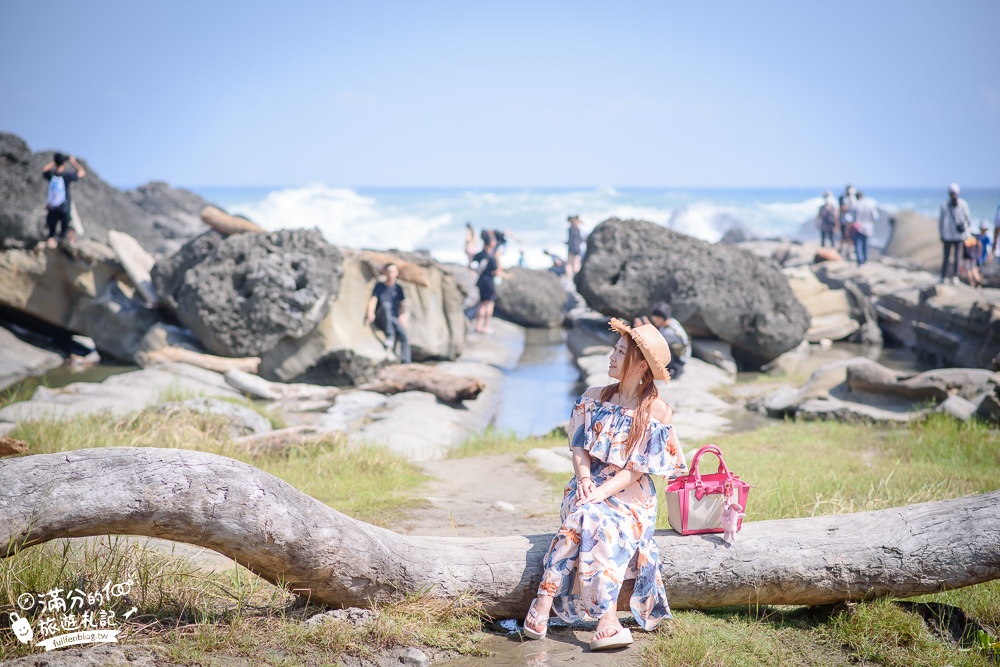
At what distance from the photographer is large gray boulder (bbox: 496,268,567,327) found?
68.0 feet

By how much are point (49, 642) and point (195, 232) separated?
3306 cm

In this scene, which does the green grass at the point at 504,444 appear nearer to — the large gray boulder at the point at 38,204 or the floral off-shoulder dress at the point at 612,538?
the floral off-shoulder dress at the point at 612,538

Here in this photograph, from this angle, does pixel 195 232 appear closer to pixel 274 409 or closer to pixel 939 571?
pixel 274 409

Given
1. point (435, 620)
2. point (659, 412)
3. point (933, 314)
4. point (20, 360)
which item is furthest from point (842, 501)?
point (20, 360)

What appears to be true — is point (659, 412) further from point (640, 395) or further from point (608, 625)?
point (608, 625)

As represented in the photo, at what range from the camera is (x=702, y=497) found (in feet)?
14.1

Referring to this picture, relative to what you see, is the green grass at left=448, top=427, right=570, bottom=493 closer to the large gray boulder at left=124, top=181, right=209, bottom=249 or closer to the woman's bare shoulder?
the woman's bare shoulder

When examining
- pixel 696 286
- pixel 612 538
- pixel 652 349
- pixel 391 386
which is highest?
pixel 652 349

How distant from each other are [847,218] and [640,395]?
21436 millimetres

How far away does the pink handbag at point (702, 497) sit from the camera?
421 centimetres

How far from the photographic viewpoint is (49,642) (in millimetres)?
3326

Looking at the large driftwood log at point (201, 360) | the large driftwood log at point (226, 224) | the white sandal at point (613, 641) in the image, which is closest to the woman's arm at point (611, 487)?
the white sandal at point (613, 641)

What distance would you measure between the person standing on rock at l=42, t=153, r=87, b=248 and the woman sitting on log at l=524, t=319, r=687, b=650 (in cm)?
1302

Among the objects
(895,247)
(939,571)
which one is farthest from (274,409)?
(895,247)
